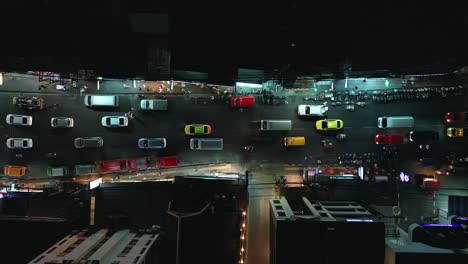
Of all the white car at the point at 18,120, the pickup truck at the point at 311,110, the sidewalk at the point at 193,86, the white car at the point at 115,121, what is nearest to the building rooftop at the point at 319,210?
the pickup truck at the point at 311,110

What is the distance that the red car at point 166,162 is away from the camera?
26531 millimetres

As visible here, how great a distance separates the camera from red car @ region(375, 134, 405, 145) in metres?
26.2

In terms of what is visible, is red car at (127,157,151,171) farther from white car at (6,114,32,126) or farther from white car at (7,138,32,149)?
white car at (6,114,32,126)

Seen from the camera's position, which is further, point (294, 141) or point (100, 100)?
point (294, 141)

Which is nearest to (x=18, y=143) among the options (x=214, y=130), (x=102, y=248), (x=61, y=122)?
(x=61, y=122)

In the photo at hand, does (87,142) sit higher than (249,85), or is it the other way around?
(249,85)

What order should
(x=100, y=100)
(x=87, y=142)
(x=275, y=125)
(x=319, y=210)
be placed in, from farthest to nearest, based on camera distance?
(x=275, y=125), (x=87, y=142), (x=100, y=100), (x=319, y=210)

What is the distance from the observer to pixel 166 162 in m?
26.6

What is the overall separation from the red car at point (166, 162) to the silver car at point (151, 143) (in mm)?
902

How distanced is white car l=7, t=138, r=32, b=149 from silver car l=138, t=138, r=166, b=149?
739 cm

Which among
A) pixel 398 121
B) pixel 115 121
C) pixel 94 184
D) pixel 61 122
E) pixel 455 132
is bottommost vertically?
pixel 94 184

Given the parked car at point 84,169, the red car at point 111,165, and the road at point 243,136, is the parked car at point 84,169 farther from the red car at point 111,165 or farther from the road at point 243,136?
the road at point 243,136

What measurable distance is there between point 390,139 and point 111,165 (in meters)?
19.2

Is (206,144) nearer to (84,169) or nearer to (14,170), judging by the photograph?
(84,169)
